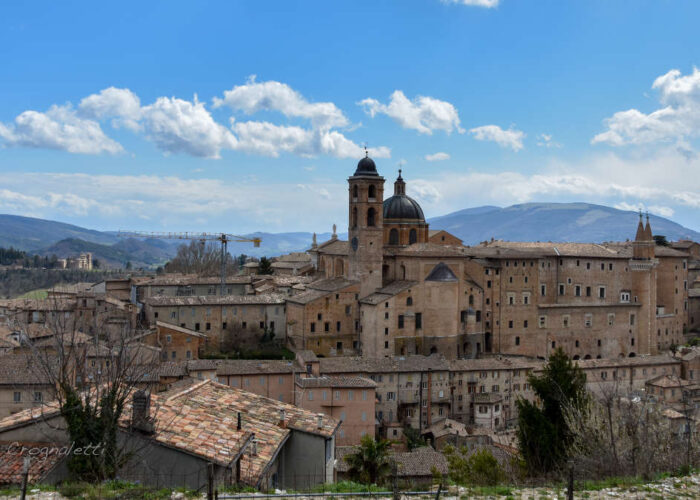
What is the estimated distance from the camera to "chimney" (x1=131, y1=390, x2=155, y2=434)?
14719 millimetres

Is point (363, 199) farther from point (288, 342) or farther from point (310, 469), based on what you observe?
point (310, 469)

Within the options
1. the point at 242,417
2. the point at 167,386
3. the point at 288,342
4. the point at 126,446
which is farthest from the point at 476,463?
the point at 288,342

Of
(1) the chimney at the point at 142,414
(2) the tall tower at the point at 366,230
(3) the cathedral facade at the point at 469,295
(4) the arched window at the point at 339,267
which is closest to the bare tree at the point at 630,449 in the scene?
(1) the chimney at the point at 142,414

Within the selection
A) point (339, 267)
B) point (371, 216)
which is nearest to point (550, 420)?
point (371, 216)

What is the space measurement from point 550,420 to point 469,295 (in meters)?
30.6

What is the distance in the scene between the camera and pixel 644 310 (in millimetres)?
60562

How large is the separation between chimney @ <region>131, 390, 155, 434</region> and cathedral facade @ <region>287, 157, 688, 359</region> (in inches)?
1351

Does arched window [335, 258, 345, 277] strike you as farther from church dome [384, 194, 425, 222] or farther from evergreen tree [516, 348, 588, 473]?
evergreen tree [516, 348, 588, 473]

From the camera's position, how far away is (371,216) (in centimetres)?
5341

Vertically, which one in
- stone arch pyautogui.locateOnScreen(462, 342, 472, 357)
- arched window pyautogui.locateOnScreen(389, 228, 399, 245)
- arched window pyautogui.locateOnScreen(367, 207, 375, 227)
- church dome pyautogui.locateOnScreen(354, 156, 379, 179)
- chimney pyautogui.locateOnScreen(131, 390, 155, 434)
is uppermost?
church dome pyautogui.locateOnScreen(354, 156, 379, 179)

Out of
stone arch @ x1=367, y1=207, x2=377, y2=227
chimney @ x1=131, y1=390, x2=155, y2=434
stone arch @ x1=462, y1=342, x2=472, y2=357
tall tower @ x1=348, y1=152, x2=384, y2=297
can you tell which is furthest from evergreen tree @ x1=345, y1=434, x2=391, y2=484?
stone arch @ x1=367, y1=207, x2=377, y2=227

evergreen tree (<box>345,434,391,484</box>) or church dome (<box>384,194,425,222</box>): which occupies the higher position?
church dome (<box>384,194,425,222</box>)

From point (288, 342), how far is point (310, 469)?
34987 millimetres

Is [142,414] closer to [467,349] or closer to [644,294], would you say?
[467,349]
